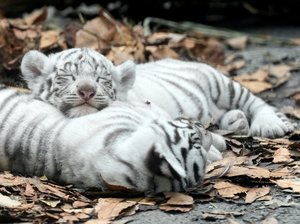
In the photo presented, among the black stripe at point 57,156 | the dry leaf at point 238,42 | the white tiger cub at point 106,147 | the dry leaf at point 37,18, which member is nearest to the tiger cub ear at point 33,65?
the white tiger cub at point 106,147

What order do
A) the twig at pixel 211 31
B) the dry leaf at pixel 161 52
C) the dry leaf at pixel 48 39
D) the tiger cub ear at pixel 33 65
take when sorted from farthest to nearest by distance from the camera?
the twig at pixel 211 31 → the dry leaf at pixel 161 52 → the dry leaf at pixel 48 39 → the tiger cub ear at pixel 33 65

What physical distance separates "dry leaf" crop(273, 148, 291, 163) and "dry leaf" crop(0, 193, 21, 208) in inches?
54.3

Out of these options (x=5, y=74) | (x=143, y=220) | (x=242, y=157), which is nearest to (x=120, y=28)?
(x=5, y=74)

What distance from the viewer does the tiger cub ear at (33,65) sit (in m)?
4.19

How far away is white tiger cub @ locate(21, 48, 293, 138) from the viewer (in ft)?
12.9

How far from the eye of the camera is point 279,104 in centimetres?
550

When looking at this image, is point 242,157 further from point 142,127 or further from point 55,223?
point 55,223

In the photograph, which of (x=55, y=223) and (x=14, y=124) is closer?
(x=55, y=223)

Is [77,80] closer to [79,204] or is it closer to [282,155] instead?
[79,204]

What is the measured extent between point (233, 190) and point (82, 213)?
2.37 feet

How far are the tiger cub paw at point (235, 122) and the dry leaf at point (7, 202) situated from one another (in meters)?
1.64

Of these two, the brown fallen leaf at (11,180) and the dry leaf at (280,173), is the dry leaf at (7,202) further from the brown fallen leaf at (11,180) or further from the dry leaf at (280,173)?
the dry leaf at (280,173)

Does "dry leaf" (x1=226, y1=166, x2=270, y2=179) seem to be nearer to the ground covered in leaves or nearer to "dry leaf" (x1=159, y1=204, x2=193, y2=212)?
the ground covered in leaves

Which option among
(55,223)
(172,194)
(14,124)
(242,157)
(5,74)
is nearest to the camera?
(55,223)
